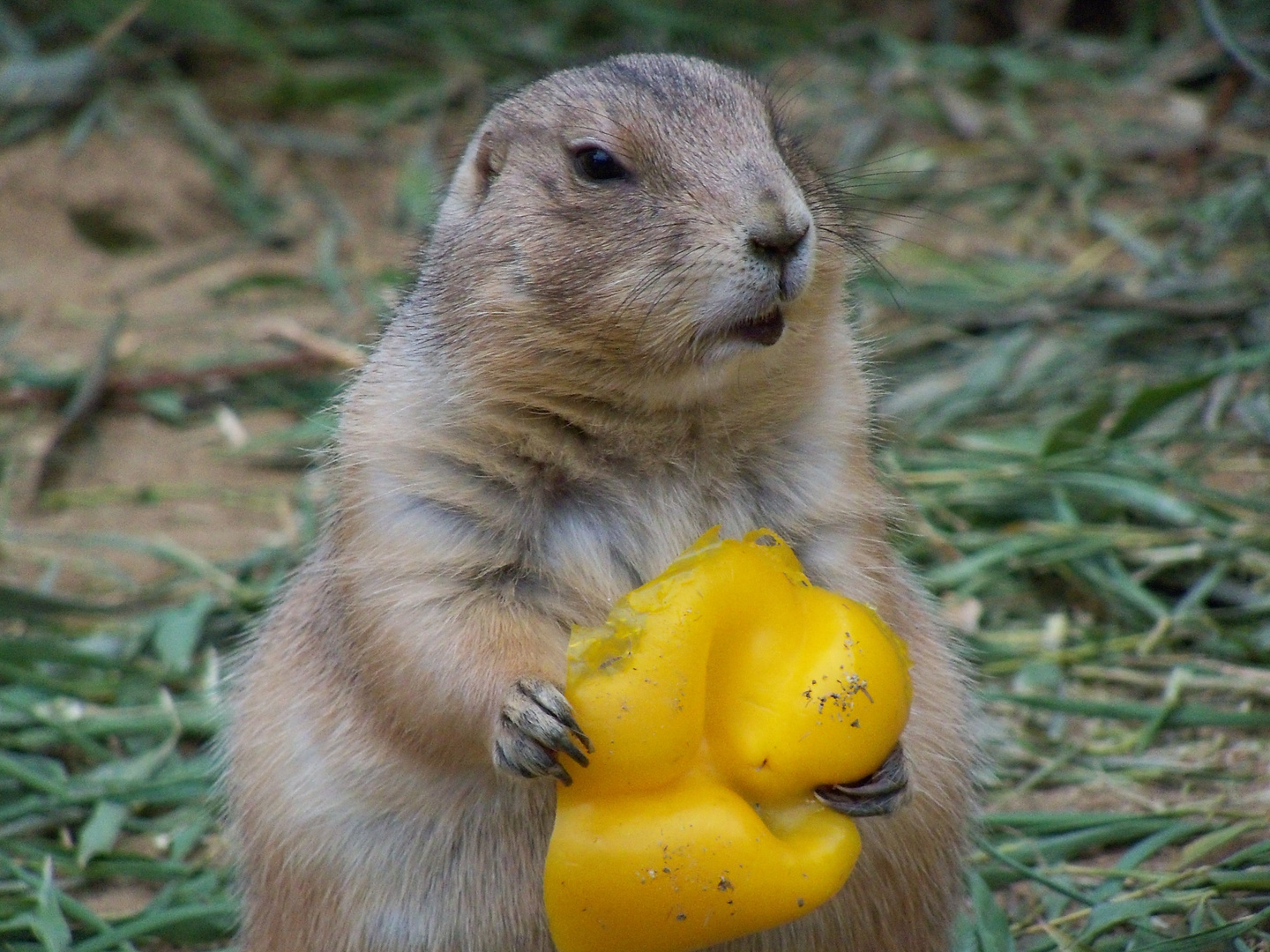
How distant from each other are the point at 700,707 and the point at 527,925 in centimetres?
75

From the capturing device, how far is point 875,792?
2.64 m

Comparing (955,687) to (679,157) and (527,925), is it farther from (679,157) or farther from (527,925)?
(679,157)

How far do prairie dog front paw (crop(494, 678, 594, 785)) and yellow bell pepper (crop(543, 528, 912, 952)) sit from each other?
3cm

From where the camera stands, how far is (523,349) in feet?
9.82

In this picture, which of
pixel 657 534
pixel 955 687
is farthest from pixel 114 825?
pixel 955 687

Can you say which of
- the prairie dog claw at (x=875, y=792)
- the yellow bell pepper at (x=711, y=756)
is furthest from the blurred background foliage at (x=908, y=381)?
the yellow bell pepper at (x=711, y=756)

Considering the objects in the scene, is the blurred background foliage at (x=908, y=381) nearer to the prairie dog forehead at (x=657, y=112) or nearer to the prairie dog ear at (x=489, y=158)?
the prairie dog ear at (x=489, y=158)

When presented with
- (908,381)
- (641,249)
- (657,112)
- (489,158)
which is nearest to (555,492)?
(641,249)

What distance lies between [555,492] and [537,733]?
0.63 meters

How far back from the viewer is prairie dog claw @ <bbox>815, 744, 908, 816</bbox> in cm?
260

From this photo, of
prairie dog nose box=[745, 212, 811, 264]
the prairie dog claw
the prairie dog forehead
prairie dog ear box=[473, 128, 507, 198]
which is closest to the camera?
the prairie dog claw

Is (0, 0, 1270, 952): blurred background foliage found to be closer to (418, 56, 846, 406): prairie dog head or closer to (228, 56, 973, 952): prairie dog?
(228, 56, 973, 952): prairie dog

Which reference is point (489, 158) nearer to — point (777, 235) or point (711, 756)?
point (777, 235)

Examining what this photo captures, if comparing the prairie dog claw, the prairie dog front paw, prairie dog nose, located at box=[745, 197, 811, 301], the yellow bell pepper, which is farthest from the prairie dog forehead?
the prairie dog claw
